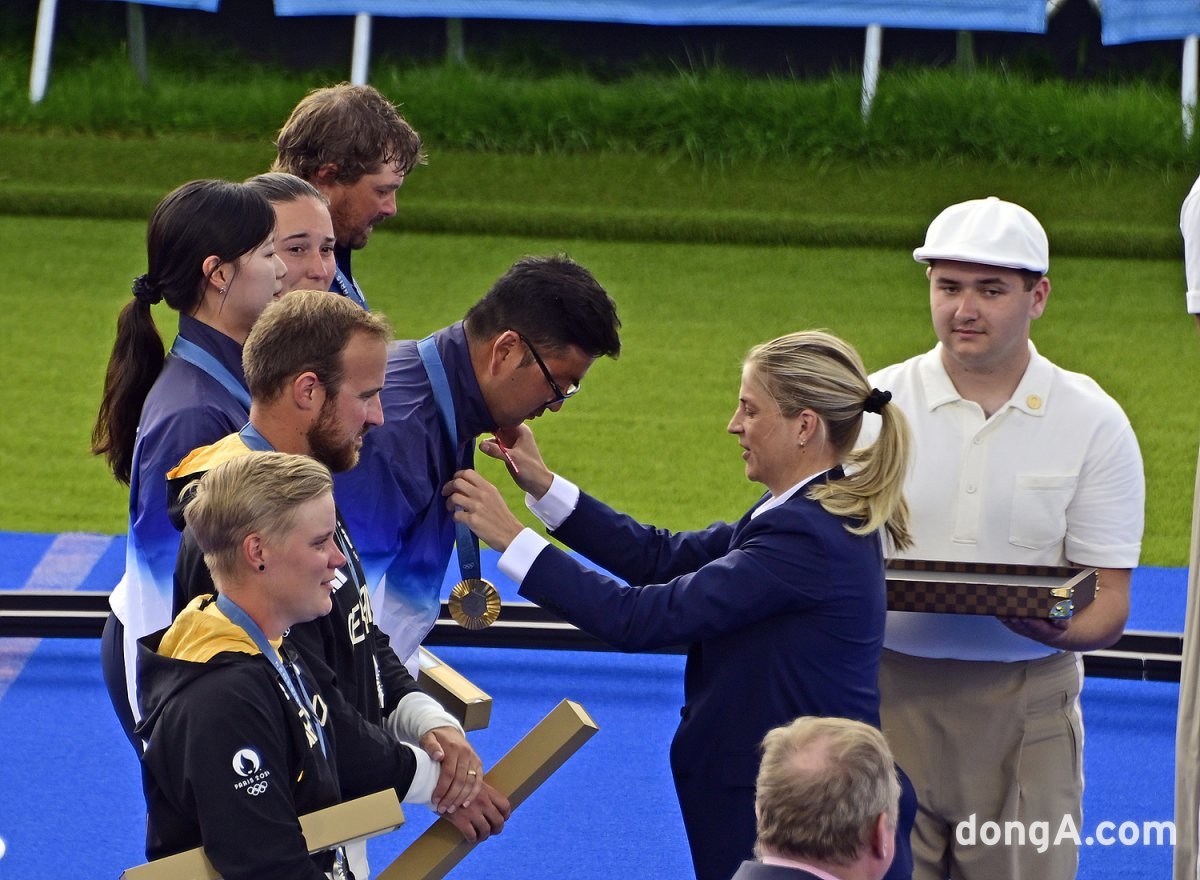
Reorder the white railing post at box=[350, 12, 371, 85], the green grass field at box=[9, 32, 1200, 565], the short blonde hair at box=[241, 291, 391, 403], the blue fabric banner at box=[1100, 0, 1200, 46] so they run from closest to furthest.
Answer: the short blonde hair at box=[241, 291, 391, 403] < the green grass field at box=[9, 32, 1200, 565] < the blue fabric banner at box=[1100, 0, 1200, 46] < the white railing post at box=[350, 12, 371, 85]

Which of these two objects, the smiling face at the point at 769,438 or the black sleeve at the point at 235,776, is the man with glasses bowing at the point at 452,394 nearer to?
the smiling face at the point at 769,438

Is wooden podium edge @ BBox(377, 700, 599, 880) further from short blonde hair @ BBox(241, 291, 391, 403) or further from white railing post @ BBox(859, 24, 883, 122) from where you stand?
white railing post @ BBox(859, 24, 883, 122)

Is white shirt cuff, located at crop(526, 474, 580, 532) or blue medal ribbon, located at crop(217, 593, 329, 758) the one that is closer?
blue medal ribbon, located at crop(217, 593, 329, 758)

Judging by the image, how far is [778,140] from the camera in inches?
464

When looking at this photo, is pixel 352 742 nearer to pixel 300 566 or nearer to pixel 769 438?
pixel 300 566

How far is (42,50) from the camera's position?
39.5ft

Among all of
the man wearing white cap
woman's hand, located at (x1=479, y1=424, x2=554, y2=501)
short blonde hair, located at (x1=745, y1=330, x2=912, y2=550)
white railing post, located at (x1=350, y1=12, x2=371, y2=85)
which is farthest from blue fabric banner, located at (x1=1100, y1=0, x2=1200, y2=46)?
short blonde hair, located at (x1=745, y1=330, x2=912, y2=550)

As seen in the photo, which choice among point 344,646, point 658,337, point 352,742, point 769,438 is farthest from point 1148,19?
point 352,742

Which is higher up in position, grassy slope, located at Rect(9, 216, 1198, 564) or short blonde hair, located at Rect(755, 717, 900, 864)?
short blonde hair, located at Rect(755, 717, 900, 864)

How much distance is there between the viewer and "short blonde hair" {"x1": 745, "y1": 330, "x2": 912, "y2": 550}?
9.70ft

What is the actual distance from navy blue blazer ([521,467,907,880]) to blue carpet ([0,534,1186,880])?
5.71 ft

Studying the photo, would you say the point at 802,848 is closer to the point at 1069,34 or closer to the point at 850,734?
the point at 850,734

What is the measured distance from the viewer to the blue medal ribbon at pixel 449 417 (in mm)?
3178

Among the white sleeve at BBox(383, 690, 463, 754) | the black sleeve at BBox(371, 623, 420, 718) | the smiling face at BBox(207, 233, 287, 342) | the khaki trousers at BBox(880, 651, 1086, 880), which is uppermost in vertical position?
the smiling face at BBox(207, 233, 287, 342)
